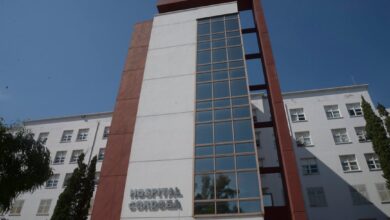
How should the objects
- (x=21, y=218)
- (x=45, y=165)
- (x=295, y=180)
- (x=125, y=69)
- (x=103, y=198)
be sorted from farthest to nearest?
(x=21, y=218) < (x=125, y=69) < (x=45, y=165) < (x=103, y=198) < (x=295, y=180)

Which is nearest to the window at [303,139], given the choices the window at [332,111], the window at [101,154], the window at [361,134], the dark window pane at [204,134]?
the window at [332,111]

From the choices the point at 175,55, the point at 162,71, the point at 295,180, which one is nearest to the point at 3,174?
the point at 162,71

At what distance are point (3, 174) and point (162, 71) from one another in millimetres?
15333

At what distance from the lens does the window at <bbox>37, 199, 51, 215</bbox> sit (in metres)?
36.2

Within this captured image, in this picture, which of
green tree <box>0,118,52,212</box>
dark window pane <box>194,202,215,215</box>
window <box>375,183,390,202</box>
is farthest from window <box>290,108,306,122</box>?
green tree <box>0,118,52,212</box>

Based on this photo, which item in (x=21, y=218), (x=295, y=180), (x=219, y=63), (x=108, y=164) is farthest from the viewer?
(x=21, y=218)

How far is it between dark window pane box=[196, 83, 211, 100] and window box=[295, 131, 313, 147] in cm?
1735

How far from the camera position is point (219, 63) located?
25.8 m

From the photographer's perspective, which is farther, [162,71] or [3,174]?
[162,71]

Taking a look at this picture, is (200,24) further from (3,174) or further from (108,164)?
(3,174)

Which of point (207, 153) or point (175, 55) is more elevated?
point (175, 55)

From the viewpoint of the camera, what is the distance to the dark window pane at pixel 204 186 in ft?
Answer: 63.0

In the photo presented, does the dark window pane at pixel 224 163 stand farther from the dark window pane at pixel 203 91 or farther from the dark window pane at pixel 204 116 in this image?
the dark window pane at pixel 203 91

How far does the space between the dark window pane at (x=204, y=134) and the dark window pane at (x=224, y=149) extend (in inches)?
33.2
